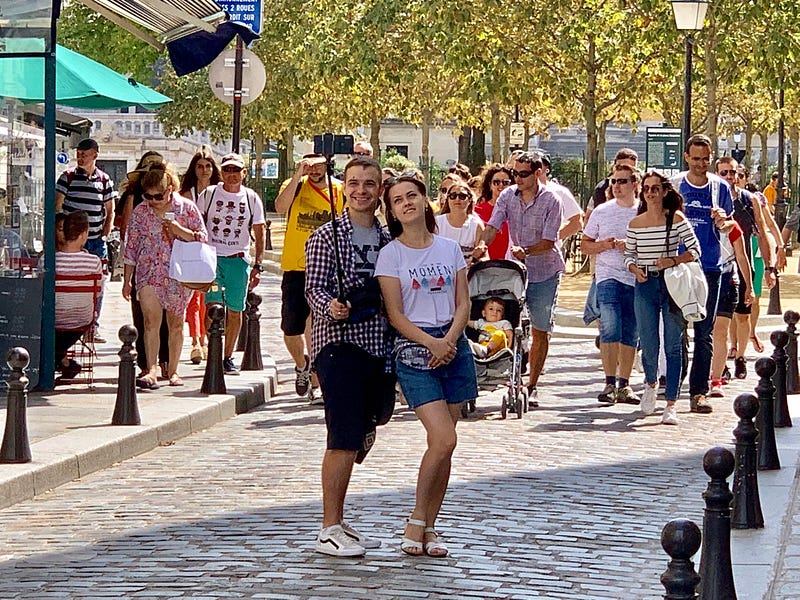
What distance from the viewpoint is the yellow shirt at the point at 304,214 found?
520 inches

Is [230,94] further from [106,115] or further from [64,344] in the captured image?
[106,115]

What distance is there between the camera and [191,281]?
13469mm

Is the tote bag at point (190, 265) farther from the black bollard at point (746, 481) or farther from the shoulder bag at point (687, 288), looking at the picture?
the black bollard at point (746, 481)

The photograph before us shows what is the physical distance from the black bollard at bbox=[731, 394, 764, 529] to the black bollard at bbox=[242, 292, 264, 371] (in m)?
7.25

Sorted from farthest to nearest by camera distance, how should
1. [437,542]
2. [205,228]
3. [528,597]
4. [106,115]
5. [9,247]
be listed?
[106,115] < [205,228] < [9,247] < [437,542] < [528,597]

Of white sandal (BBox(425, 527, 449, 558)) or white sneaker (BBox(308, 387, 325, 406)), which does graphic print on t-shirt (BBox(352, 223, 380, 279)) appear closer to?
white sandal (BBox(425, 527, 449, 558))

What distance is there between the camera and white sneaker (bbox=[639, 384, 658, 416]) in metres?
13.0

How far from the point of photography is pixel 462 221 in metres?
13.5

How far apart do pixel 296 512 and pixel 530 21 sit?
23774 millimetres

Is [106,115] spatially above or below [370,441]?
above

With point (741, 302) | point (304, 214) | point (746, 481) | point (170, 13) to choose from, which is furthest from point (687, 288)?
point (170, 13)

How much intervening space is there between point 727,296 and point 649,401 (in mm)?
1548

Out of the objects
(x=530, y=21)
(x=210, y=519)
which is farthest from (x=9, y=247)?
(x=530, y=21)

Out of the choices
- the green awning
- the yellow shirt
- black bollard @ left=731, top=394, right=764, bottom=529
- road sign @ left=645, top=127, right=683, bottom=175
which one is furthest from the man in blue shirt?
road sign @ left=645, top=127, right=683, bottom=175
